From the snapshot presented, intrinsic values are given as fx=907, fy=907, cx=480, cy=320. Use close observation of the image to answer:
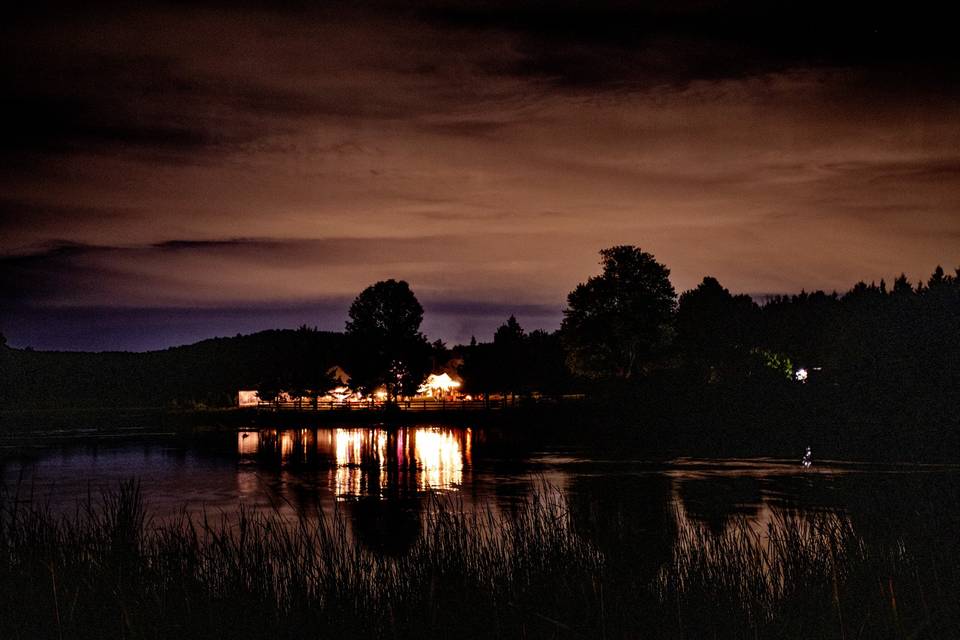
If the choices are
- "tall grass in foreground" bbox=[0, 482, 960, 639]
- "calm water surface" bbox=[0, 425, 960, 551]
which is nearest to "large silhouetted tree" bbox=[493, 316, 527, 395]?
"calm water surface" bbox=[0, 425, 960, 551]

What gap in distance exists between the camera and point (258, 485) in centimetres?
3869

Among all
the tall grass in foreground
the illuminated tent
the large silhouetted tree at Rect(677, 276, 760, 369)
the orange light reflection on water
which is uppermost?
the large silhouetted tree at Rect(677, 276, 760, 369)

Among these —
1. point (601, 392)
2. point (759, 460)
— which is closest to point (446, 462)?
point (759, 460)

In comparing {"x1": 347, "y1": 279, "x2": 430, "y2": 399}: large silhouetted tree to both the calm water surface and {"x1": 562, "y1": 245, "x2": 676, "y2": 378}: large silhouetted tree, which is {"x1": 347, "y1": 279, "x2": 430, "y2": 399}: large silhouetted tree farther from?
the calm water surface

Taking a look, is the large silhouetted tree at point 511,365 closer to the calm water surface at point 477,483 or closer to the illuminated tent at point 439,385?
the illuminated tent at point 439,385

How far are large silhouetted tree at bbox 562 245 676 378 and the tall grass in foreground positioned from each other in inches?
3610

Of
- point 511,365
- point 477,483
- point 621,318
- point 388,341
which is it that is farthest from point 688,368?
point 477,483

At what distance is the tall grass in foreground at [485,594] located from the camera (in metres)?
12.6

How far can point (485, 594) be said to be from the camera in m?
14.1

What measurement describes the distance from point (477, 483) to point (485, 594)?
2309 centimetres

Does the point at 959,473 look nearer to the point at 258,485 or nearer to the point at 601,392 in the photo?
the point at 258,485

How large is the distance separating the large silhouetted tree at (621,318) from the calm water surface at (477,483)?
163 feet

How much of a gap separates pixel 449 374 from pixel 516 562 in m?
118

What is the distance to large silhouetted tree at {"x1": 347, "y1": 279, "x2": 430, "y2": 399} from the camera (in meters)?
112
